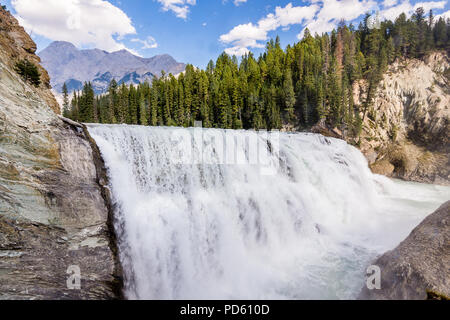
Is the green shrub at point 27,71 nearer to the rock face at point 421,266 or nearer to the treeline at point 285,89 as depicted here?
the rock face at point 421,266

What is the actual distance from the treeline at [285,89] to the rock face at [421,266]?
33.4 m

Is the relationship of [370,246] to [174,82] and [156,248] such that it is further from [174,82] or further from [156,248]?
[174,82]

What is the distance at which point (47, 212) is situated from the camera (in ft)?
20.6

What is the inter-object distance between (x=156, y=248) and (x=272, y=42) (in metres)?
82.9

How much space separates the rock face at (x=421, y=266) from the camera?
4980 millimetres

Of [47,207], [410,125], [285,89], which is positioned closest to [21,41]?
[47,207]

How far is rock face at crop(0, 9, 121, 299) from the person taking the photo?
5434 millimetres


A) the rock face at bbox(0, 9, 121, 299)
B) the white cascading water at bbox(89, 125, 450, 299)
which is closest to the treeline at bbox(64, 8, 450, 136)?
the white cascading water at bbox(89, 125, 450, 299)

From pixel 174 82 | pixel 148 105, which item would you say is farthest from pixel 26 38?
pixel 174 82

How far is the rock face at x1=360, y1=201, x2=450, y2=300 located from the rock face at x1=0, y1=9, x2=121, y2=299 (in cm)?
753

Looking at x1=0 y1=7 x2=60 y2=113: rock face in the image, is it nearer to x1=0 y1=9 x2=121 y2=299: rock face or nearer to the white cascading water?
x1=0 y1=9 x2=121 y2=299: rock face

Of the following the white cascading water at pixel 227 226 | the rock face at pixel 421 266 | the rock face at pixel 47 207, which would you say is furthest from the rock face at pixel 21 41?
the rock face at pixel 421 266

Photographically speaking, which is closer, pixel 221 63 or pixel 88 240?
pixel 88 240

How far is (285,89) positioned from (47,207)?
44515 mm
